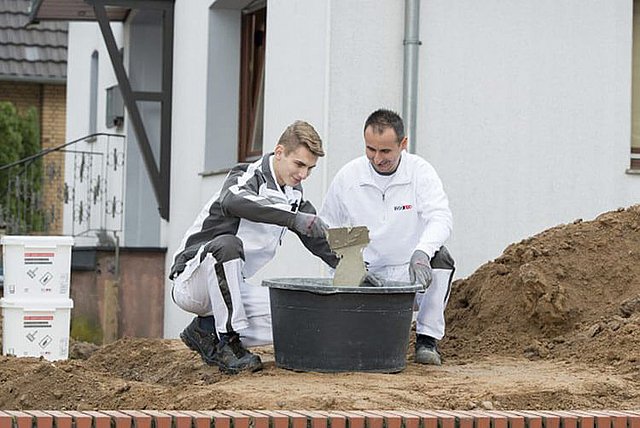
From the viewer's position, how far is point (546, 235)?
9094mm

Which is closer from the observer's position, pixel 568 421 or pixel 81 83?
pixel 568 421

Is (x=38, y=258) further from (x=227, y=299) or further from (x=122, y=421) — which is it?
(x=122, y=421)

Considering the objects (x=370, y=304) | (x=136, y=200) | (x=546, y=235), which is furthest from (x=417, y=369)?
(x=136, y=200)

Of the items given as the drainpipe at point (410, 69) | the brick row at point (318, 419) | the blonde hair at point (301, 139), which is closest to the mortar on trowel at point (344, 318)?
the blonde hair at point (301, 139)

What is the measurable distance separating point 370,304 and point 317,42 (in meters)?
3.83

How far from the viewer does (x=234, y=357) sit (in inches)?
286

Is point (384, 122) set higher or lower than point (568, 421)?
higher

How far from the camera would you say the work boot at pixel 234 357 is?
7211 mm

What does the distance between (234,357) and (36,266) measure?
2471 mm

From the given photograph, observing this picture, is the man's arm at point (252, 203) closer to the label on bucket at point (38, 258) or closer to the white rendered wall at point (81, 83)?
the label on bucket at point (38, 258)

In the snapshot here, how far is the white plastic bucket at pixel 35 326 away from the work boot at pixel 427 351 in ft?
8.96

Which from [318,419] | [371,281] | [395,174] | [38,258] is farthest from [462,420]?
[38,258]

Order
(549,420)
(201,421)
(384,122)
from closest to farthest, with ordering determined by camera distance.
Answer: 1. (201,421)
2. (549,420)
3. (384,122)

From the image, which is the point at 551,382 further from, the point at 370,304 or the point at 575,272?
the point at 575,272
